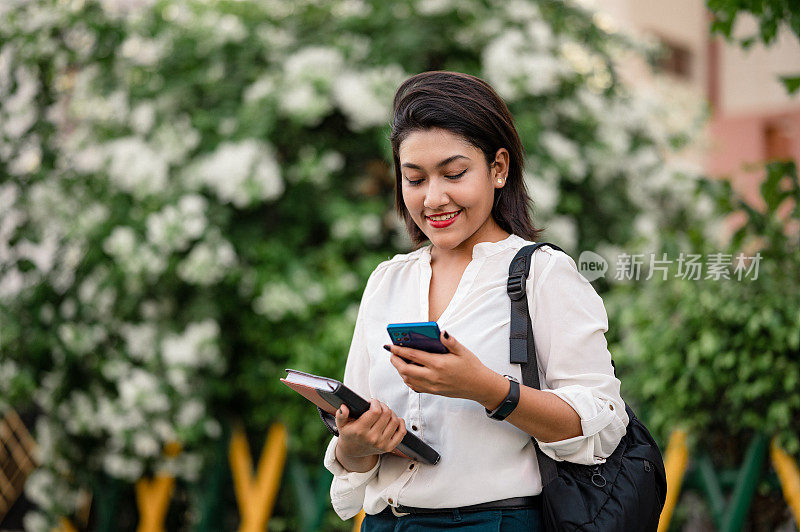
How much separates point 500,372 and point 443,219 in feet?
0.96

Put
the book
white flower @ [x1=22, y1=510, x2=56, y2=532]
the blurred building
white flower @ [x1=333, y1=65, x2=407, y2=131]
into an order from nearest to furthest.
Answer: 1. the book
2. white flower @ [x1=333, y1=65, x2=407, y2=131]
3. white flower @ [x1=22, y1=510, x2=56, y2=532]
4. the blurred building

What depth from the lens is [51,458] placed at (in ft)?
15.1

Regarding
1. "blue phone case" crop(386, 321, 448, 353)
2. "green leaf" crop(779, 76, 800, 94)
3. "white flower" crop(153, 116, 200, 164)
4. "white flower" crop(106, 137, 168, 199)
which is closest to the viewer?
"blue phone case" crop(386, 321, 448, 353)

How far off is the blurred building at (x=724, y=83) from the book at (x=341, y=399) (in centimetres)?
828

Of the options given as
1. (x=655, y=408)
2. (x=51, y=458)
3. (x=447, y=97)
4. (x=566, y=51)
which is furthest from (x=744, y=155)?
(x=447, y=97)

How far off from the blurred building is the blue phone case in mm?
8359

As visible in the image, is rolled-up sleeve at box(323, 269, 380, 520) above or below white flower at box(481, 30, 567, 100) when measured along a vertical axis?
below

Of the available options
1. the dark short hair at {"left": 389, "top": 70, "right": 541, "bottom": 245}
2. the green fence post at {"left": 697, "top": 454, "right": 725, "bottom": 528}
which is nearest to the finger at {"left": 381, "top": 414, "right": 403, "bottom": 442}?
the dark short hair at {"left": 389, "top": 70, "right": 541, "bottom": 245}

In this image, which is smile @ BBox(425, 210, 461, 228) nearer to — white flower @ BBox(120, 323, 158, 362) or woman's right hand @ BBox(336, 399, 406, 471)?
woman's right hand @ BBox(336, 399, 406, 471)

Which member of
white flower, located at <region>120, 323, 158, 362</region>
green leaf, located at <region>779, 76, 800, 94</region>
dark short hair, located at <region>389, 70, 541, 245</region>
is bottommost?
white flower, located at <region>120, 323, 158, 362</region>

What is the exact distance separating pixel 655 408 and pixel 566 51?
2.18 metres

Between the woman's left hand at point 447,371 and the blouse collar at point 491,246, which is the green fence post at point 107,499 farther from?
the woman's left hand at point 447,371

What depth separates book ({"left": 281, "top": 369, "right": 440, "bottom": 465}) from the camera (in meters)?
1.46

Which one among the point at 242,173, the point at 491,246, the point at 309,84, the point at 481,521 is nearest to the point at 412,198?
the point at 491,246
